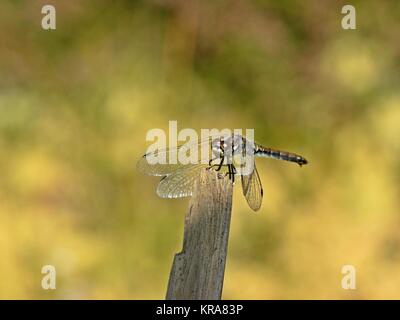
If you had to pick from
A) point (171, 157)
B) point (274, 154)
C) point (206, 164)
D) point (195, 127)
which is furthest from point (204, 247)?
point (195, 127)

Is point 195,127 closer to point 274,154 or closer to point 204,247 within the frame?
point 274,154

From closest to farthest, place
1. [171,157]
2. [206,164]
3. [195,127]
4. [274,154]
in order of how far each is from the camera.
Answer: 1. [206,164]
2. [171,157]
3. [274,154]
4. [195,127]

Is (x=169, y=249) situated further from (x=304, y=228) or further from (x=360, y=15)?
(x=360, y=15)

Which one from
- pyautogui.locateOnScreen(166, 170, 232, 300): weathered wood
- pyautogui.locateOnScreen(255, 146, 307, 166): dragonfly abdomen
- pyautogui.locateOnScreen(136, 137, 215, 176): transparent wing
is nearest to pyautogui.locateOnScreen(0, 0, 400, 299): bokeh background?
pyautogui.locateOnScreen(255, 146, 307, 166): dragonfly abdomen

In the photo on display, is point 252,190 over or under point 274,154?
under

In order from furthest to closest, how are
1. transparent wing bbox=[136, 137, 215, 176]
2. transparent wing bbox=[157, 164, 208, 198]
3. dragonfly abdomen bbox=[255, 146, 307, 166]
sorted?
dragonfly abdomen bbox=[255, 146, 307, 166], transparent wing bbox=[136, 137, 215, 176], transparent wing bbox=[157, 164, 208, 198]

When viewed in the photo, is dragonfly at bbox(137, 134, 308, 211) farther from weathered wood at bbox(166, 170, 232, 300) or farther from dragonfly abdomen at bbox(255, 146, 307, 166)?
weathered wood at bbox(166, 170, 232, 300)
